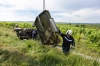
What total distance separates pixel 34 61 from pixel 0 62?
1.38 metres

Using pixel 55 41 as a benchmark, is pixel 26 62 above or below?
below

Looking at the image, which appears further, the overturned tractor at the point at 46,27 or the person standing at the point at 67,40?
the person standing at the point at 67,40

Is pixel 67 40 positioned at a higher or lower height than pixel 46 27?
lower

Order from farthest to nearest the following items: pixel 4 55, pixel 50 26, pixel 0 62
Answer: pixel 4 55 < pixel 50 26 < pixel 0 62

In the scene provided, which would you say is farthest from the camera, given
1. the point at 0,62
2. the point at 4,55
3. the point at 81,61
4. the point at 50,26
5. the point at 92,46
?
the point at 92,46

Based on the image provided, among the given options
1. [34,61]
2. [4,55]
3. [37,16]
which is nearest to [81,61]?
[34,61]

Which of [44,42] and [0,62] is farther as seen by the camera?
[44,42]

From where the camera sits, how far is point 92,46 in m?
13.4

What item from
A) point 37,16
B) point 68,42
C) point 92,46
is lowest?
point 92,46

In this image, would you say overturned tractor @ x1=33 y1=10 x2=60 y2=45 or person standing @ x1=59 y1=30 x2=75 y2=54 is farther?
person standing @ x1=59 y1=30 x2=75 y2=54

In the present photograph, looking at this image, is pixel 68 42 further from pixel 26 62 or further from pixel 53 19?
pixel 26 62

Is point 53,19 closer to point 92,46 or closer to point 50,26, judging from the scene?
point 50,26

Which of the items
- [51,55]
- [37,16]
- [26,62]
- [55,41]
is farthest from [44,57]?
[37,16]

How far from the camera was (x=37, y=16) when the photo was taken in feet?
24.1
